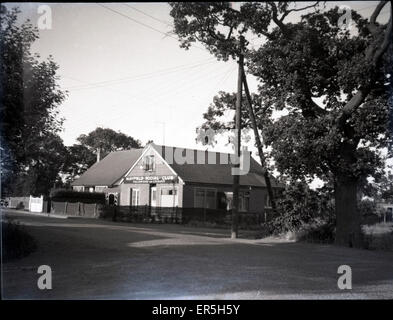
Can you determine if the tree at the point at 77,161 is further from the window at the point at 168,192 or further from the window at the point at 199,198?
the window at the point at 199,198

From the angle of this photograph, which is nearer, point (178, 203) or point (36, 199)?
point (178, 203)

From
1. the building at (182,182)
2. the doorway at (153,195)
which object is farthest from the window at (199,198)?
the doorway at (153,195)

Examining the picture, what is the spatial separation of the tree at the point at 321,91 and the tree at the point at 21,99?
28.9 ft

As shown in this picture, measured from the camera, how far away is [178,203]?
35.8 m

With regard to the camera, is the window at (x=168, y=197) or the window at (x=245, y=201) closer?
the window at (x=168, y=197)

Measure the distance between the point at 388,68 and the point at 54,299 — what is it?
14873 millimetres

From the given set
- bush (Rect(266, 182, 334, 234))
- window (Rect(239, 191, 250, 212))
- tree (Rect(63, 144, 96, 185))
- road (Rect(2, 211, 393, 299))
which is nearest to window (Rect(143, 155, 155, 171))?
window (Rect(239, 191, 250, 212))

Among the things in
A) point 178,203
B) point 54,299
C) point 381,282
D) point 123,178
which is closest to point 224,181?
point 178,203

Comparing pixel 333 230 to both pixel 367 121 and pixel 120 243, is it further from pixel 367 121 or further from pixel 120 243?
pixel 120 243

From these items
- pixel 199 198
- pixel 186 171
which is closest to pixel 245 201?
pixel 199 198

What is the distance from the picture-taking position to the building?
36.5m

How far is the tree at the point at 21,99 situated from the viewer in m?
12.5

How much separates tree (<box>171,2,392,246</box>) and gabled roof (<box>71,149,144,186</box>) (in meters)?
26.8

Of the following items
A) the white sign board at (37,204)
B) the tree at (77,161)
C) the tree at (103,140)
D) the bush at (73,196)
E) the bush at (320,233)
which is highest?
the tree at (103,140)
